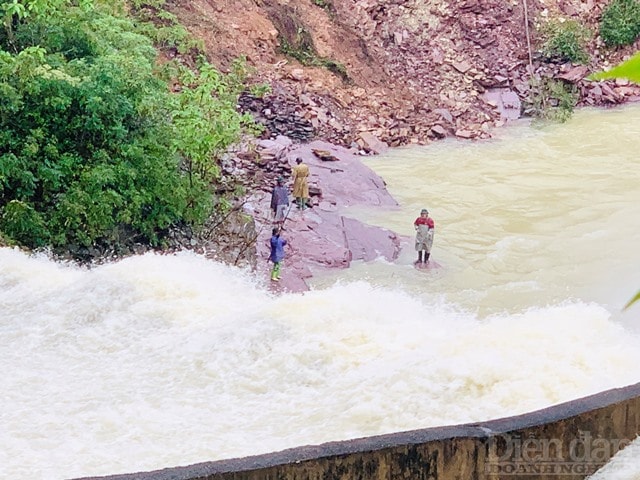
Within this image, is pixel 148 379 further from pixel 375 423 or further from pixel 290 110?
pixel 290 110

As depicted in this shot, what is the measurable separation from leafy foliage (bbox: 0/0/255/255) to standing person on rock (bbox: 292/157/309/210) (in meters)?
1.51

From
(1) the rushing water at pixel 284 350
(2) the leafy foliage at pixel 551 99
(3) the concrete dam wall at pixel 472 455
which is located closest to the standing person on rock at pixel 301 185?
(1) the rushing water at pixel 284 350

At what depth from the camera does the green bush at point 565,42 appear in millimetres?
20656

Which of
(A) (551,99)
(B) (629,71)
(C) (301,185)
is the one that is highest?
Answer: (B) (629,71)

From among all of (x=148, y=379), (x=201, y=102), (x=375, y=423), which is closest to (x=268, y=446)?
(x=375, y=423)

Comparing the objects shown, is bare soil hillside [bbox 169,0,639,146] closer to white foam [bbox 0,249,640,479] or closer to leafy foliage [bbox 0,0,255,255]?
leafy foliage [bbox 0,0,255,255]

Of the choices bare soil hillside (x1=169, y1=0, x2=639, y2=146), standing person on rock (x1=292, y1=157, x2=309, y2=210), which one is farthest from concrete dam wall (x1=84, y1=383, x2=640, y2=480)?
bare soil hillside (x1=169, y1=0, x2=639, y2=146)

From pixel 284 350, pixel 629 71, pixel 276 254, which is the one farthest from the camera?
pixel 276 254

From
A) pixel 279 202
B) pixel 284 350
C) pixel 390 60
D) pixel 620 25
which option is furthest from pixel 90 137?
pixel 620 25

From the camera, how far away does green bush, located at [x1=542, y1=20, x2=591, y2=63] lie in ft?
67.8

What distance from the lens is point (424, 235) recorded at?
10.9 m

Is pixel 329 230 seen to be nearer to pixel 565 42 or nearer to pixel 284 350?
pixel 284 350

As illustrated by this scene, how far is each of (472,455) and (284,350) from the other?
3762mm

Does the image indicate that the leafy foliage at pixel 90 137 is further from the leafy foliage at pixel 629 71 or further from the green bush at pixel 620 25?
the green bush at pixel 620 25
